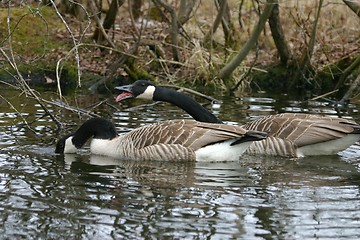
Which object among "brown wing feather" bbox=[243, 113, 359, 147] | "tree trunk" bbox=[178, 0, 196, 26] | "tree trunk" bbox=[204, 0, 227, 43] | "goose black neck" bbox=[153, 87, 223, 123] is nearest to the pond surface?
"brown wing feather" bbox=[243, 113, 359, 147]

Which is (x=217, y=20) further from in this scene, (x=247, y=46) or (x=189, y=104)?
(x=189, y=104)

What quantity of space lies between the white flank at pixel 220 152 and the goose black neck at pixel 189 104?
1.37m

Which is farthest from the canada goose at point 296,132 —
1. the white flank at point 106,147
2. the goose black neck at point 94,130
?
the white flank at point 106,147

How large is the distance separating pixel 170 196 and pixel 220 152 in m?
2.29

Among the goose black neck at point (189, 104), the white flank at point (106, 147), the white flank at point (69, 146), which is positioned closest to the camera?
the white flank at point (106, 147)

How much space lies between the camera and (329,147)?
458 inches

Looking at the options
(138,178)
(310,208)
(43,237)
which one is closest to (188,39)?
(138,178)

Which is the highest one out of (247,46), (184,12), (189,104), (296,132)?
(184,12)

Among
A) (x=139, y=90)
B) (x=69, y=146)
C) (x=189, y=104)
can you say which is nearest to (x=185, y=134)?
(x=189, y=104)

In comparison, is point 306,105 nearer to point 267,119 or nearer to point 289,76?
point 289,76

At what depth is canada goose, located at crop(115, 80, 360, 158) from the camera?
11484mm

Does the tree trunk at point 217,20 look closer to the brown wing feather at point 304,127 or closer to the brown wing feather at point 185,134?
the brown wing feather at point 304,127

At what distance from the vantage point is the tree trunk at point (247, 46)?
15.3 metres

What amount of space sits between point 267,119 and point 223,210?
14.2 feet
